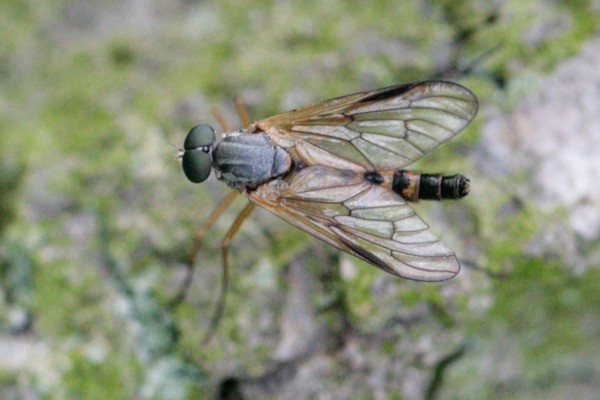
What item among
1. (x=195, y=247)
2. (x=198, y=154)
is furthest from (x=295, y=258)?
(x=198, y=154)

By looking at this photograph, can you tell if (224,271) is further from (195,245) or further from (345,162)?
(345,162)

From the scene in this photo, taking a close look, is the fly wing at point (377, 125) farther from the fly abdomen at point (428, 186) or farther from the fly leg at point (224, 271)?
the fly leg at point (224, 271)

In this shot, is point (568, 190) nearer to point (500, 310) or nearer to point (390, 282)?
point (500, 310)

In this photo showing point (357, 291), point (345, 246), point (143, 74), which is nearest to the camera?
point (345, 246)

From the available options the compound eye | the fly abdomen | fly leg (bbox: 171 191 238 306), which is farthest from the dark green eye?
the fly abdomen

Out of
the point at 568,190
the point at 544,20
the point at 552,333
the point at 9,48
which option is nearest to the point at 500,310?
the point at 552,333

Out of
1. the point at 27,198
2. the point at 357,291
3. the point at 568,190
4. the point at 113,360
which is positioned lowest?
the point at 113,360
